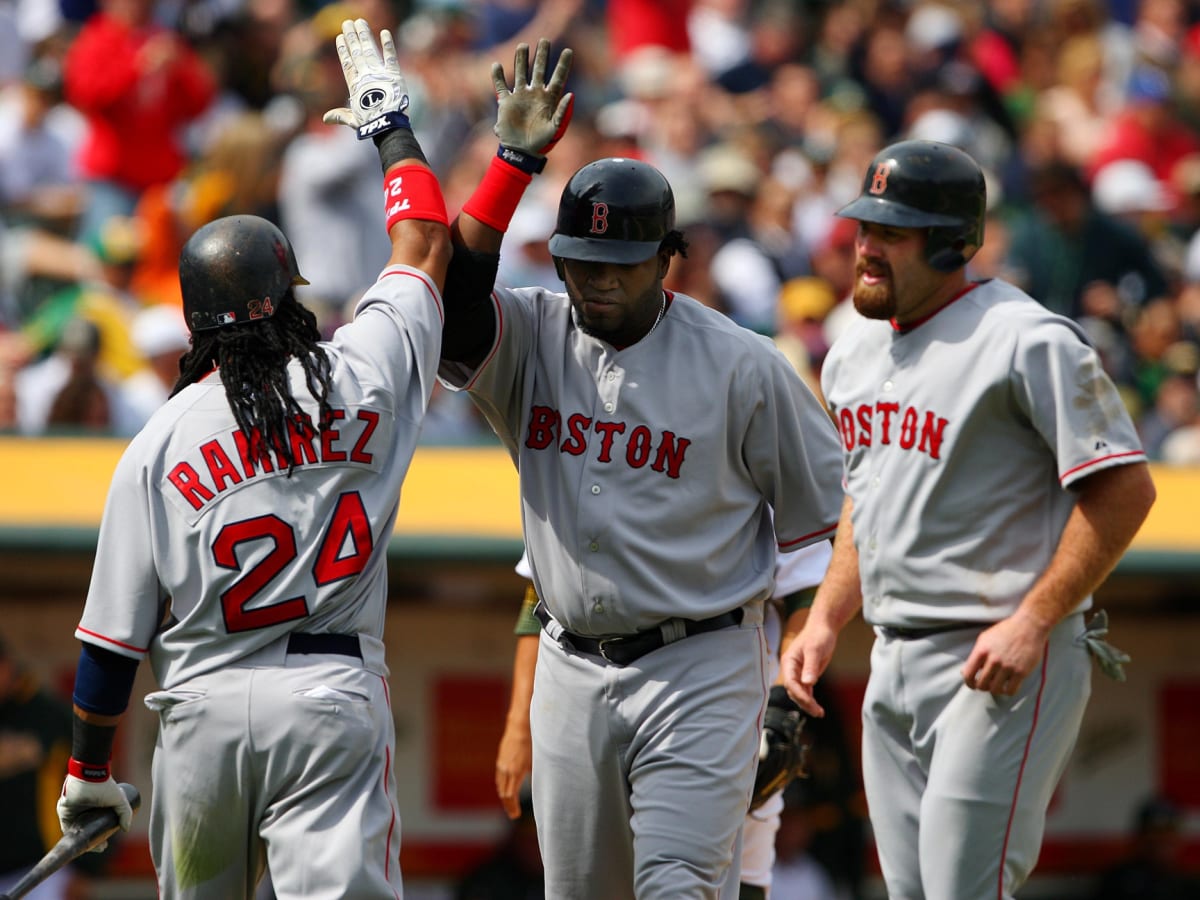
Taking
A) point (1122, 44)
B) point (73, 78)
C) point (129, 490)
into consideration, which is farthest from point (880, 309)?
point (1122, 44)

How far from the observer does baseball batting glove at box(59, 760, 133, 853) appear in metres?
3.97

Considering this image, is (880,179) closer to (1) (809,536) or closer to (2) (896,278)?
(2) (896,278)

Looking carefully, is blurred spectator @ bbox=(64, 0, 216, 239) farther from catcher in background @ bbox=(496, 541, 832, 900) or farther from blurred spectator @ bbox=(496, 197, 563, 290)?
catcher in background @ bbox=(496, 541, 832, 900)

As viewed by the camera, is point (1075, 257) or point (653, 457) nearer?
point (653, 457)

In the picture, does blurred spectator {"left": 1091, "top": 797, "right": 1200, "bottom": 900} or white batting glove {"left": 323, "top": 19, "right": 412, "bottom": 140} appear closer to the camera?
white batting glove {"left": 323, "top": 19, "right": 412, "bottom": 140}

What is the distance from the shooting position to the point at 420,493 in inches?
281

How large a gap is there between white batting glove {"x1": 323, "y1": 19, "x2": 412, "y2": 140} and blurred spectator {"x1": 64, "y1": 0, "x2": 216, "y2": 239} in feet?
17.1

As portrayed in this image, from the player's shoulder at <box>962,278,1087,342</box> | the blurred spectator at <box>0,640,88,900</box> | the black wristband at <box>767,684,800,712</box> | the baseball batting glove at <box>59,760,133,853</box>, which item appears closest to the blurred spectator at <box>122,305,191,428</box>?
the blurred spectator at <box>0,640,88,900</box>

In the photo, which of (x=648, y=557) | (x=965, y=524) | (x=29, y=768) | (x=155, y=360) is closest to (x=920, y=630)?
(x=965, y=524)

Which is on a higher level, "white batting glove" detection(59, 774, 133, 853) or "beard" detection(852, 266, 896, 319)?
"beard" detection(852, 266, 896, 319)

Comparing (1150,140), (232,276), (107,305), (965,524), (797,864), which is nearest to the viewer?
(232,276)

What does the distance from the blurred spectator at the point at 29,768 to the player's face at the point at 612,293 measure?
3.60m

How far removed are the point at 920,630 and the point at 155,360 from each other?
15.2 feet

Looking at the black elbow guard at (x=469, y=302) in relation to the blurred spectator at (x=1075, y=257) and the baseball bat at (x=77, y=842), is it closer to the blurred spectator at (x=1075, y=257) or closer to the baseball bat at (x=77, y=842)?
the baseball bat at (x=77, y=842)
